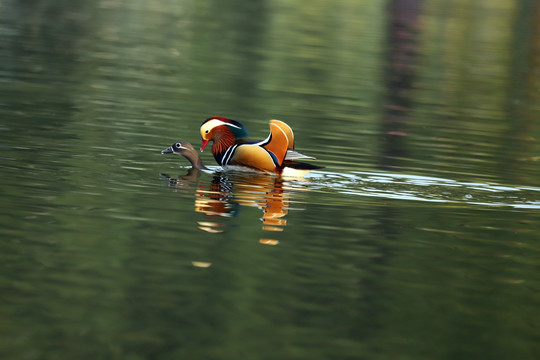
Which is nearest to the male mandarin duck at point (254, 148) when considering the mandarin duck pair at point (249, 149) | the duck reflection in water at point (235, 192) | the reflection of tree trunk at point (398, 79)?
the mandarin duck pair at point (249, 149)

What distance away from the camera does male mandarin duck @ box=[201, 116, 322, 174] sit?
14.0m

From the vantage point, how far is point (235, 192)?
13.3 meters

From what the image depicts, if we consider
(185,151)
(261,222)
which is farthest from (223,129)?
(261,222)

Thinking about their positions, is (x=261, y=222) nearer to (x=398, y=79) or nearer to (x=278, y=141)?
(x=278, y=141)

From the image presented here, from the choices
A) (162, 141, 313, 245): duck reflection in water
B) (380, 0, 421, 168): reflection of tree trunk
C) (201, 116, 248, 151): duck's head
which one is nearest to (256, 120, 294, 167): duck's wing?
(162, 141, 313, 245): duck reflection in water

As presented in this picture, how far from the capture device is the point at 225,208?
1224 cm

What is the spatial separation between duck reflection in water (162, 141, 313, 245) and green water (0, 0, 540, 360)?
5 cm

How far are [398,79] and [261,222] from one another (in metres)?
19.7

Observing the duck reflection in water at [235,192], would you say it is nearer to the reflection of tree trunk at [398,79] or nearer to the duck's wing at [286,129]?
the duck's wing at [286,129]

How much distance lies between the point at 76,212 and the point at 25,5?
3891 centimetres

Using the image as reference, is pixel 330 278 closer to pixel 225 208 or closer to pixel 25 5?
pixel 225 208

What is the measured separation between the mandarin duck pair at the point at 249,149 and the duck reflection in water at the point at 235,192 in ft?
0.23

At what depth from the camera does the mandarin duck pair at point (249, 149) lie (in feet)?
46.1

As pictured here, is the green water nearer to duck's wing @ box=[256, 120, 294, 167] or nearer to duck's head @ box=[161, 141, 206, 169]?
duck's head @ box=[161, 141, 206, 169]
